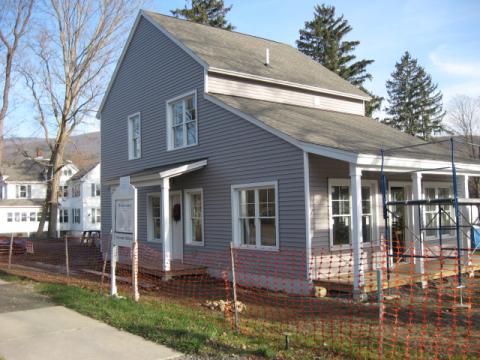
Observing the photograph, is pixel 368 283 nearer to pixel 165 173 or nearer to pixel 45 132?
pixel 165 173

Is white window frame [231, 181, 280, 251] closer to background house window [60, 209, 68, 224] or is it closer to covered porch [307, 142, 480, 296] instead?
covered porch [307, 142, 480, 296]

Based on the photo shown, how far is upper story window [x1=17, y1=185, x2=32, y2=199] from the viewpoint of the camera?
53.1 m

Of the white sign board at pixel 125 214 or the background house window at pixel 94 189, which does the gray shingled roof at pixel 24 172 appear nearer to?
the background house window at pixel 94 189

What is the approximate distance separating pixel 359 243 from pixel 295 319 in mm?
2467

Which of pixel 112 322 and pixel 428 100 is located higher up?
pixel 428 100

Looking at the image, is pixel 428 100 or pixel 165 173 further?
pixel 428 100

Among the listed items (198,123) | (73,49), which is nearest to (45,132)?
(73,49)

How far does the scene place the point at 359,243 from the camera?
9.73 m

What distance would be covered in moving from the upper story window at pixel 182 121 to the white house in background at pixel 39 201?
3646 centimetres

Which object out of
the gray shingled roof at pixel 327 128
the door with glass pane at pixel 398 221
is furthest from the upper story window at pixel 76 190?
the door with glass pane at pixel 398 221

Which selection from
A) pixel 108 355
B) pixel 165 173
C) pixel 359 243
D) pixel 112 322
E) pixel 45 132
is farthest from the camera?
pixel 45 132

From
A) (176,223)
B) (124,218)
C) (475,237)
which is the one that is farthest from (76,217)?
(475,237)

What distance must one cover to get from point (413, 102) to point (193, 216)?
44.1m

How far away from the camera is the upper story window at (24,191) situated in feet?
174
